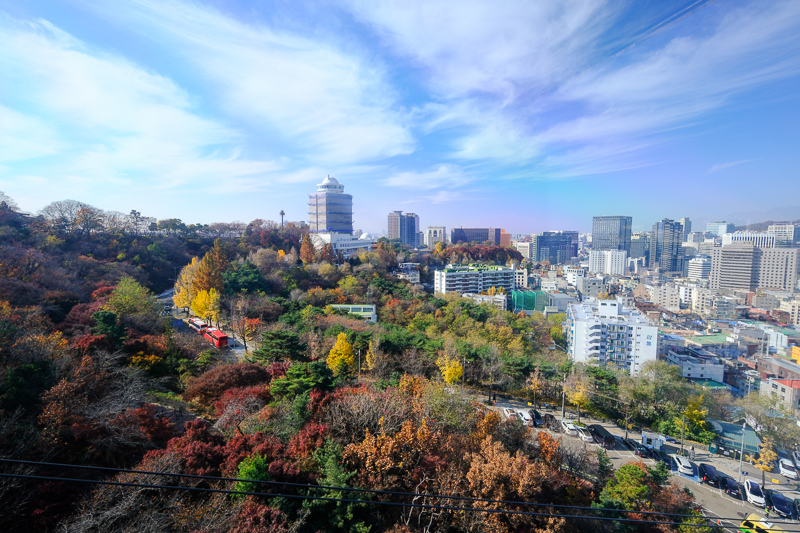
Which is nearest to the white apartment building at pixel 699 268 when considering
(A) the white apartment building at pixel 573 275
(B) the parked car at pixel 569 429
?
(A) the white apartment building at pixel 573 275

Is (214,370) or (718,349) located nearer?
(214,370)

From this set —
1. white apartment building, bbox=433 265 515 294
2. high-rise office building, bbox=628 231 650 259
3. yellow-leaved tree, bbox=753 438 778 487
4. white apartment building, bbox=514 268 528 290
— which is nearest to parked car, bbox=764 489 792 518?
yellow-leaved tree, bbox=753 438 778 487

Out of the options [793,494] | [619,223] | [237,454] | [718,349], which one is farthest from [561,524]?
[619,223]

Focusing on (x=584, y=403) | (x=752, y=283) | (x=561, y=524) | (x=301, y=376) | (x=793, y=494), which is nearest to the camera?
(x=561, y=524)

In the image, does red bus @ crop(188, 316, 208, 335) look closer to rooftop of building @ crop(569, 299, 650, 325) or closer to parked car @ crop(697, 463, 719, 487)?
parked car @ crop(697, 463, 719, 487)

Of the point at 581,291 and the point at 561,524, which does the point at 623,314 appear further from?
the point at 581,291
